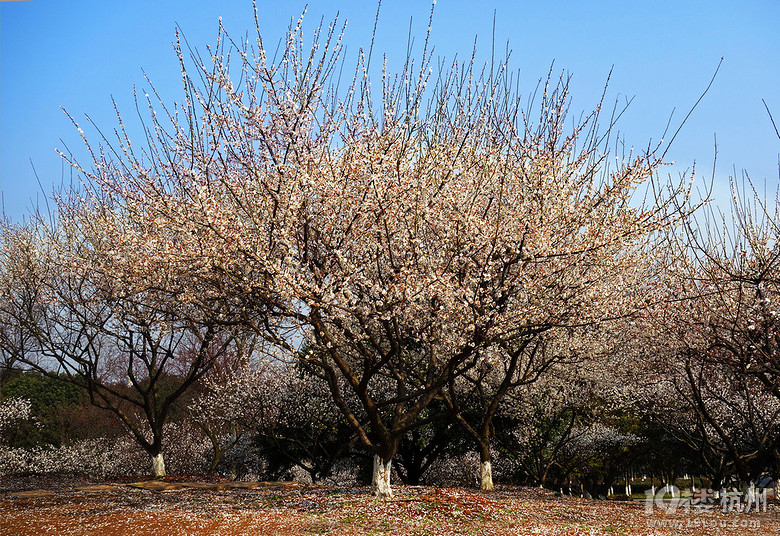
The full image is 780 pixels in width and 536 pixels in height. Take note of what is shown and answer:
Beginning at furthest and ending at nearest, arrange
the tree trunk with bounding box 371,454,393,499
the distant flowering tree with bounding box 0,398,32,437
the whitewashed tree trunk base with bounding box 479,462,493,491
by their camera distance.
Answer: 1. the distant flowering tree with bounding box 0,398,32,437
2. the whitewashed tree trunk base with bounding box 479,462,493,491
3. the tree trunk with bounding box 371,454,393,499

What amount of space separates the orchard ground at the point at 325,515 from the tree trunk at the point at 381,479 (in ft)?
0.71

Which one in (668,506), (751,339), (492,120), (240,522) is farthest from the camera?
(668,506)

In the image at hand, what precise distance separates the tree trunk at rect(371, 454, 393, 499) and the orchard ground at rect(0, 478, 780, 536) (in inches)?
8.5

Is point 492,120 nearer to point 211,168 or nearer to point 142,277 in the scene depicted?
point 211,168

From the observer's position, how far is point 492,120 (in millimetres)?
11375

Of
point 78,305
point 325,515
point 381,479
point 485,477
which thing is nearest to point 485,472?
point 485,477

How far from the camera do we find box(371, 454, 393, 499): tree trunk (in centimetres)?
1064

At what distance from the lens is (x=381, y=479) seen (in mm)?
10781

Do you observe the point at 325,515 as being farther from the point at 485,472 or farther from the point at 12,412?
the point at 12,412

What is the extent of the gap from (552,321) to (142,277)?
23.9 feet

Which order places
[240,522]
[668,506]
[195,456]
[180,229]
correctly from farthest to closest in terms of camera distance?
[195,456] < [668,506] < [180,229] < [240,522]

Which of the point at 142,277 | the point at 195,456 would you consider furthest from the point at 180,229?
the point at 195,456

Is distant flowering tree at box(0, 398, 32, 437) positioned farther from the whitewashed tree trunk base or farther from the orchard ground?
the whitewashed tree trunk base

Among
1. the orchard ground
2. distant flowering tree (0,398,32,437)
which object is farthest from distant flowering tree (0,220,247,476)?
distant flowering tree (0,398,32,437)
